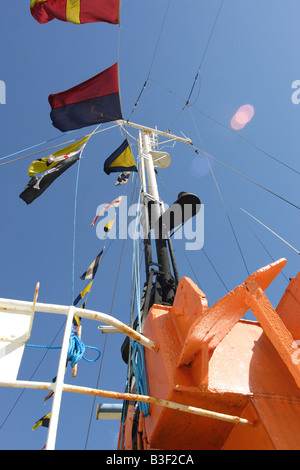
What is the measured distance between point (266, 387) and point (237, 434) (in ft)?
1.97

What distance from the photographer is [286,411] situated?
2701 mm

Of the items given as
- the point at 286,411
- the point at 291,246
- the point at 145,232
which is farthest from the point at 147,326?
the point at 145,232

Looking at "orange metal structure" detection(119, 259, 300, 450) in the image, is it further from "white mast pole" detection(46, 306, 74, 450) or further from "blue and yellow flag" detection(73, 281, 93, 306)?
"blue and yellow flag" detection(73, 281, 93, 306)

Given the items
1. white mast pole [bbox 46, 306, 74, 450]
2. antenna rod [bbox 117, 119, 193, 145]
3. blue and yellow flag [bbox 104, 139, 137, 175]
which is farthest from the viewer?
antenna rod [bbox 117, 119, 193, 145]

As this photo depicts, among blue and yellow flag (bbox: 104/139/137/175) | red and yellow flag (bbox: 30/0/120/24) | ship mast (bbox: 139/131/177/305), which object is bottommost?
ship mast (bbox: 139/131/177/305)

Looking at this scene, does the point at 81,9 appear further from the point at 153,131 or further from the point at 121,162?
the point at 153,131

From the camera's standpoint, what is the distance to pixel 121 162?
815 cm

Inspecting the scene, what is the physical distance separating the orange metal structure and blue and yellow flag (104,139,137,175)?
5.48 m

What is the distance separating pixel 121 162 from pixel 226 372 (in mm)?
6413

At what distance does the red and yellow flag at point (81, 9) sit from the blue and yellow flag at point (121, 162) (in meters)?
2.97

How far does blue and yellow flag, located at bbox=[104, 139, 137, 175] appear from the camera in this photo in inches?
319

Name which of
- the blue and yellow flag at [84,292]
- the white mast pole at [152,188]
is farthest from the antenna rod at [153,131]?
the blue and yellow flag at [84,292]

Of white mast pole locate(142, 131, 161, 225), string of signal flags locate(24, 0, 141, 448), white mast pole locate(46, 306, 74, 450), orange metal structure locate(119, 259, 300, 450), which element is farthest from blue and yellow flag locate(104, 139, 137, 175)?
white mast pole locate(46, 306, 74, 450)
